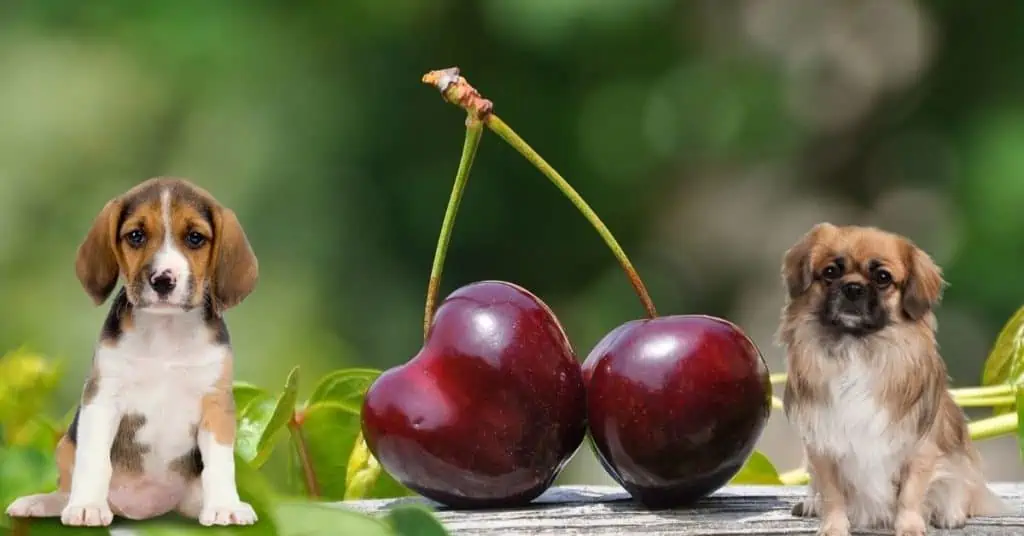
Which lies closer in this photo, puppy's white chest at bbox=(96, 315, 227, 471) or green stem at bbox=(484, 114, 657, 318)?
puppy's white chest at bbox=(96, 315, 227, 471)

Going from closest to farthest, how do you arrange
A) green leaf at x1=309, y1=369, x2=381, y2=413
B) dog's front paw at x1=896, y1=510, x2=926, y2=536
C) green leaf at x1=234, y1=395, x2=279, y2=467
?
dog's front paw at x1=896, y1=510, x2=926, y2=536 → green leaf at x1=234, y1=395, x2=279, y2=467 → green leaf at x1=309, y1=369, x2=381, y2=413

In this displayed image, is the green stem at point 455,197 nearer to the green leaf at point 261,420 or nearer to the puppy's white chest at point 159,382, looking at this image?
the green leaf at point 261,420

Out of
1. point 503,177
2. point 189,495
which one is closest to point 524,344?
point 189,495

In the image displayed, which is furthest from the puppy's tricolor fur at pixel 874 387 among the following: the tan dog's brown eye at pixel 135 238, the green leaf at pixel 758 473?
the tan dog's brown eye at pixel 135 238

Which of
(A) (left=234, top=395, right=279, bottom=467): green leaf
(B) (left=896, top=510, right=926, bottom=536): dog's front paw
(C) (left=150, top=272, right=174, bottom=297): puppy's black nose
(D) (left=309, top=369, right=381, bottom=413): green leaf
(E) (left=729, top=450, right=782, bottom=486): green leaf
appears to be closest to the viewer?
(C) (left=150, top=272, right=174, bottom=297): puppy's black nose

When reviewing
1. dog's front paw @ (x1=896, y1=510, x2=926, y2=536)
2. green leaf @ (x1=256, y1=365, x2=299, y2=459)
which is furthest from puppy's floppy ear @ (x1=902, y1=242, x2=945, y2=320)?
green leaf @ (x1=256, y1=365, x2=299, y2=459)

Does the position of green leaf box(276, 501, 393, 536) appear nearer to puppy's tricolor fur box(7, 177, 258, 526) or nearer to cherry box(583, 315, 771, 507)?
puppy's tricolor fur box(7, 177, 258, 526)

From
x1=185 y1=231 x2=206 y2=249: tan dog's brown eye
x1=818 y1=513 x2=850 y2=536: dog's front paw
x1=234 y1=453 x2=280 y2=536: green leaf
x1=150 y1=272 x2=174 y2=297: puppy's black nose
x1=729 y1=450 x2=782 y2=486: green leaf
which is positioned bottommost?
x1=729 y1=450 x2=782 y2=486: green leaf

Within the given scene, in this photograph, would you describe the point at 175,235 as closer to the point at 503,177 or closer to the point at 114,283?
the point at 114,283
